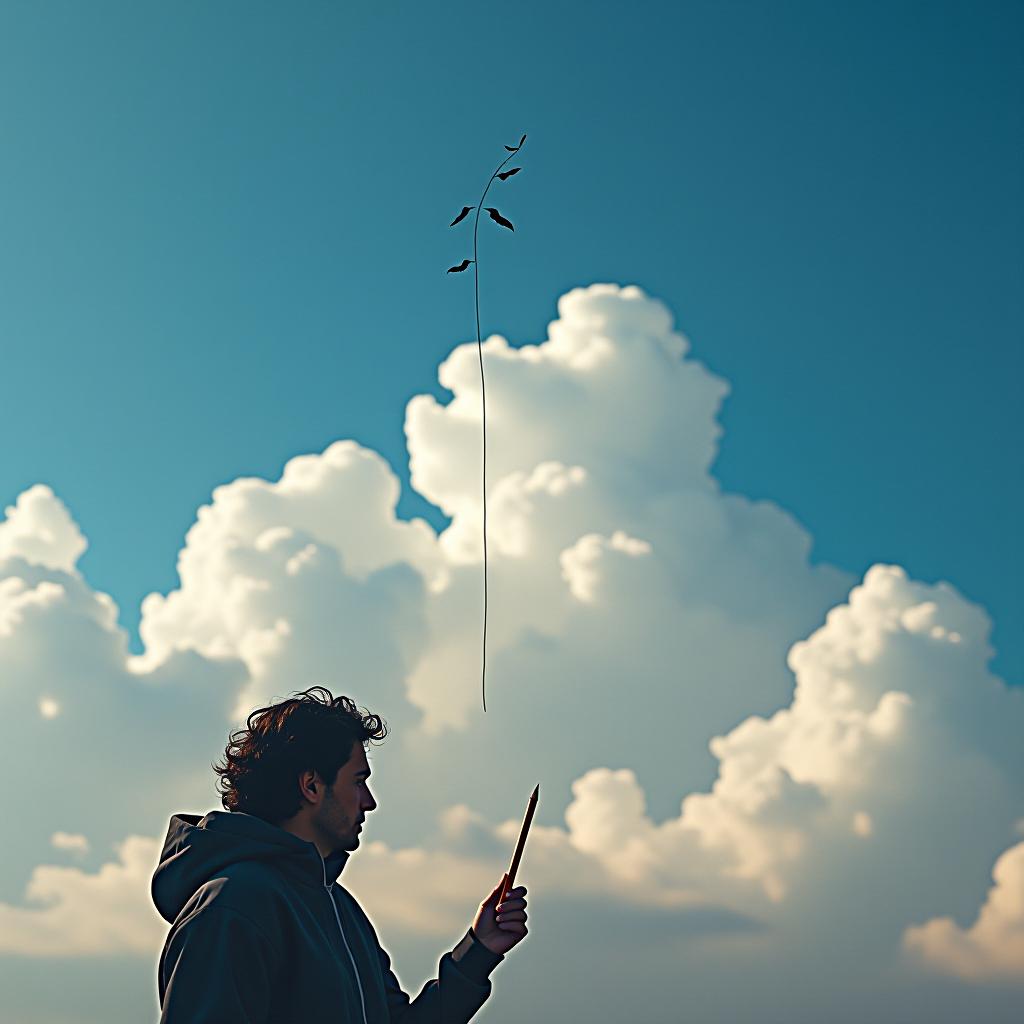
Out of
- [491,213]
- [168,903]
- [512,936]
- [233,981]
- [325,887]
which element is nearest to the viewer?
[233,981]

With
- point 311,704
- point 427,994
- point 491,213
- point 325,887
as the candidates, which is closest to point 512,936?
point 427,994

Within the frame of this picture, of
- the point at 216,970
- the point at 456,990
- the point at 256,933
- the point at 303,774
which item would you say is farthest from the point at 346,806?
the point at 456,990

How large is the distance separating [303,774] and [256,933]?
0.89 meters

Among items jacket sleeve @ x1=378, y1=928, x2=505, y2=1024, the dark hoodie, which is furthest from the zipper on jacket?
jacket sleeve @ x1=378, y1=928, x2=505, y2=1024

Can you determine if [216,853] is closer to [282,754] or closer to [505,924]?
[282,754]

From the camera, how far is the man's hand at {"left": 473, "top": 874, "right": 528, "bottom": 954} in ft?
21.2

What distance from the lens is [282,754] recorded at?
230 inches

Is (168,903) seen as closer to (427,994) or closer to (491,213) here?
(427,994)

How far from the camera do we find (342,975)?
17.9 feet

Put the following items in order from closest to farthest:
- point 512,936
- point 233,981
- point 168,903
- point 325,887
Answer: point 233,981, point 168,903, point 325,887, point 512,936

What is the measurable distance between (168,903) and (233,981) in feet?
2.02

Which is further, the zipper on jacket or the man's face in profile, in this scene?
the man's face in profile

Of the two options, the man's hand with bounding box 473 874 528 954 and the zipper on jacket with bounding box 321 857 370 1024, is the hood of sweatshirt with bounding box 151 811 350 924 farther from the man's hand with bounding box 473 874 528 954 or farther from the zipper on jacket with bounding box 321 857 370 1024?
the man's hand with bounding box 473 874 528 954

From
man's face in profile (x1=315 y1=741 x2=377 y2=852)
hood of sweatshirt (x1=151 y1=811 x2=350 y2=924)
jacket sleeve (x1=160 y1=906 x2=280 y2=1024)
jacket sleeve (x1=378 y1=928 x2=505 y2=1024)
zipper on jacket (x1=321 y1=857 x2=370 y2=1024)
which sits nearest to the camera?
jacket sleeve (x1=160 y1=906 x2=280 y2=1024)
